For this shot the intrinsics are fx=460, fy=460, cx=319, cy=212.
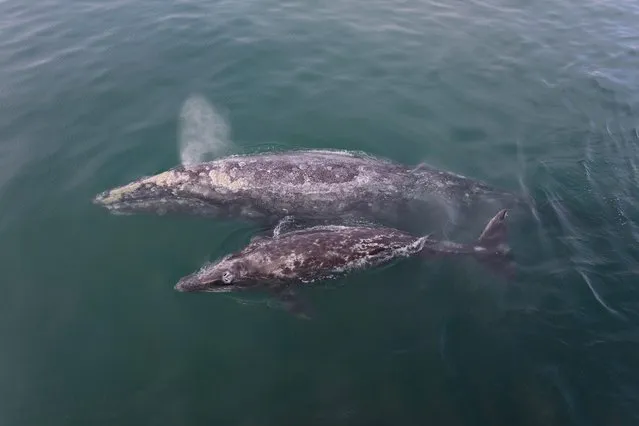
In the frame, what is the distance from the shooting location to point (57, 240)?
1485 centimetres

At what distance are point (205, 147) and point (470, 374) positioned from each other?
488 inches

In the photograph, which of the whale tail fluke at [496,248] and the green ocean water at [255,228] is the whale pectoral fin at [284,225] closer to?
the green ocean water at [255,228]

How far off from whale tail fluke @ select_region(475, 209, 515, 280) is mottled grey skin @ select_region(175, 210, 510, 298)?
0.03m

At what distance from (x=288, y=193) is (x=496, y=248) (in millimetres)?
6901

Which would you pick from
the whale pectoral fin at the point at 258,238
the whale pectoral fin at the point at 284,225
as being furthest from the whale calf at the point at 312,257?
the whale pectoral fin at the point at 284,225

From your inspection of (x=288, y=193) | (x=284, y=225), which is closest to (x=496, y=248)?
(x=284, y=225)

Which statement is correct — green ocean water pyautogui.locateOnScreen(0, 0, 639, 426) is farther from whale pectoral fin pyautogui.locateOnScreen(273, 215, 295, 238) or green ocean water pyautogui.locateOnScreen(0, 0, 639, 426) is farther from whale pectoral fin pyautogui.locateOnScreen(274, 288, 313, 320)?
whale pectoral fin pyautogui.locateOnScreen(273, 215, 295, 238)

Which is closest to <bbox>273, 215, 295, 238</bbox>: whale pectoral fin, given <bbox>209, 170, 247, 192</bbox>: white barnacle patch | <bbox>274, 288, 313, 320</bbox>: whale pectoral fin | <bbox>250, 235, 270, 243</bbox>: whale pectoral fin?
<bbox>250, 235, 270, 243</bbox>: whale pectoral fin

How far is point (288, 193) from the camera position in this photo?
1553cm

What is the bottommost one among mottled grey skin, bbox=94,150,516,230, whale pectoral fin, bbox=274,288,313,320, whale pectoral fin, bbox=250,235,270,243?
whale pectoral fin, bbox=274,288,313,320

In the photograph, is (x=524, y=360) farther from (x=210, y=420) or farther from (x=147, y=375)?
(x=147, y=375)

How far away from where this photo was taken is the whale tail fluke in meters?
13.9

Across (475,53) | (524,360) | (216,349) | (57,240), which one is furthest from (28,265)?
(475,53)

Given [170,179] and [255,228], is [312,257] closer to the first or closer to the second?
[255,228]
